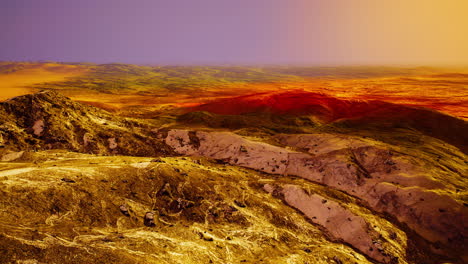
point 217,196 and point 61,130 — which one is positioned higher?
point 61,130

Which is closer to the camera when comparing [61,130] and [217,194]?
[217,194]

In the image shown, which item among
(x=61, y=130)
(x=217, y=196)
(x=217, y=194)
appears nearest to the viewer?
(x=217, y=196)

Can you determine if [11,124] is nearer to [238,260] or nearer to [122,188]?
[122,188]

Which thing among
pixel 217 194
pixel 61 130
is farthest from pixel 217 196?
pixel 61 130

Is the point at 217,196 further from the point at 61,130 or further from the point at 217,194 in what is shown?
the point at 61,130

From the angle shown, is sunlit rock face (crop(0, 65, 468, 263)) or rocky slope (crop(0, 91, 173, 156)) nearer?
sunlit rock face (crop(0, 65, 468, 263))

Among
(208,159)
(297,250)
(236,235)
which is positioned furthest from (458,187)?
(208,159)
